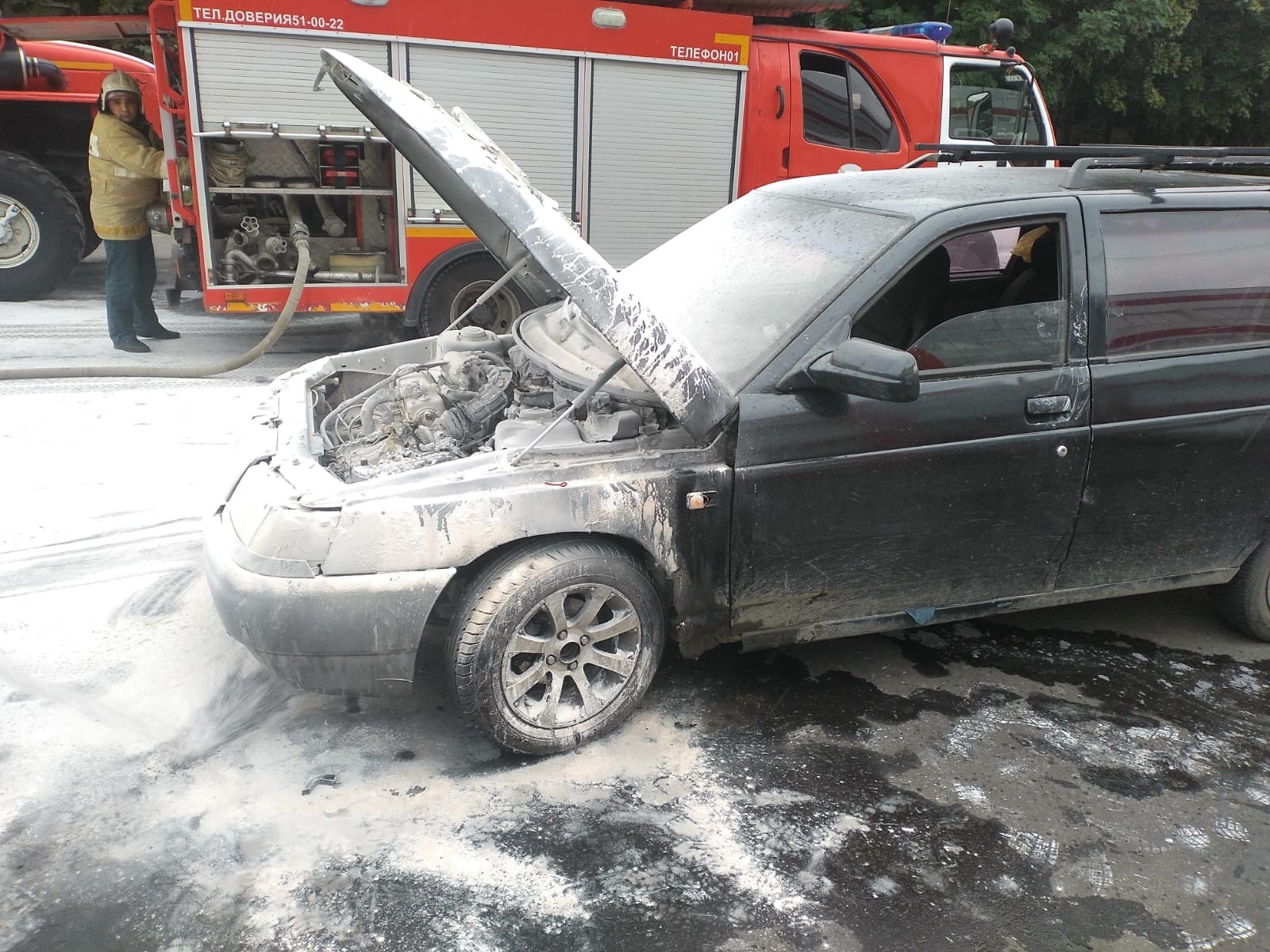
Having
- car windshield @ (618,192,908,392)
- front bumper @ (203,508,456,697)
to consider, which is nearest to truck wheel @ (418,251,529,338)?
car windshield @ (618,192,908,392)

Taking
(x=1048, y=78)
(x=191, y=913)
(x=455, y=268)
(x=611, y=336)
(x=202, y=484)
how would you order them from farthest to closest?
(x=1048, y=78) < (x=455, y=268) < (x=202, y=484) < (x=611, y=336) < (x=191, y=913)

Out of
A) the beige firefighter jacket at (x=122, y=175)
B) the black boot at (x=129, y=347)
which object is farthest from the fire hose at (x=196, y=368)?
the beige firefighter jacket at (x=122, y=175)

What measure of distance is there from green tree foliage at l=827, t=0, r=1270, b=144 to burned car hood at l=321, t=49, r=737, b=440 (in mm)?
10955

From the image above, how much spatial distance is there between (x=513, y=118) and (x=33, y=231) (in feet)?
15.2

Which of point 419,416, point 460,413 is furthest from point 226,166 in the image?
point 460,413

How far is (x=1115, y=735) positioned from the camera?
328cm

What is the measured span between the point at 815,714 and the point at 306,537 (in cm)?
174

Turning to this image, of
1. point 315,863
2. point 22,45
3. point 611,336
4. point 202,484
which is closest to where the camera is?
point 315,863

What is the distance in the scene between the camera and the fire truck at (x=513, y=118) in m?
6.68

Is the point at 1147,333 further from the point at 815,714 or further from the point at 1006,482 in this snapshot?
the point at 815,714

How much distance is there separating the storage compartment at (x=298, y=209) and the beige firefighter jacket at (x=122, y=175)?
0.76 m

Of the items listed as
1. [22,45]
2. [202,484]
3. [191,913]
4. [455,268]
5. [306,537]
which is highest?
[22,45]

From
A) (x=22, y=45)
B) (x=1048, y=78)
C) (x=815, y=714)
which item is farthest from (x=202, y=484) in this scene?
(x=1048, y=78)

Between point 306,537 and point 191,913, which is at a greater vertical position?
point 306,537
